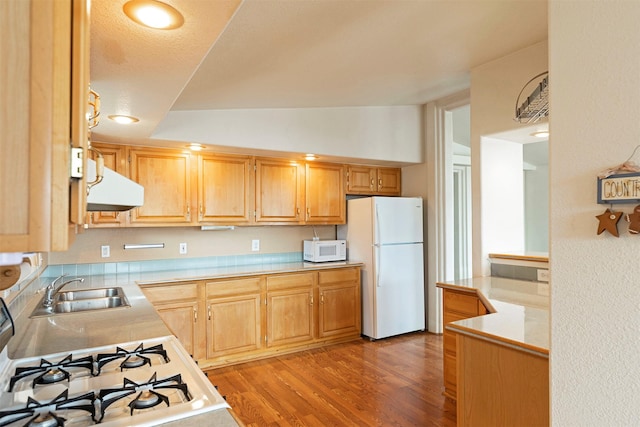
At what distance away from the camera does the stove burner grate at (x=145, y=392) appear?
3.38 feet

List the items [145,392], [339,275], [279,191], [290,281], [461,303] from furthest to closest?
1. [339,275]
2. [279,191]
3. [290,281]
4. [461,303]
5. [145,392]

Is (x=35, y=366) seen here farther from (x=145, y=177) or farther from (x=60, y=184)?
(x=145, y=177)

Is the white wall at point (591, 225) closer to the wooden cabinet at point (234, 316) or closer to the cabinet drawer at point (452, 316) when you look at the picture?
the cabinet drawer at point (452, 316)

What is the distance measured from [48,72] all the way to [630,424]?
150cm

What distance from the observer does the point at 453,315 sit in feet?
8.95

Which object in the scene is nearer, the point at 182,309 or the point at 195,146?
the point at 182,309

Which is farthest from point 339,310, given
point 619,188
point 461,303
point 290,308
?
point 619,188

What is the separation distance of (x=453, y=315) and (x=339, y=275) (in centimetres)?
154

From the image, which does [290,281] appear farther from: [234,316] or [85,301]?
[85,301]

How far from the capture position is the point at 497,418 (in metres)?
1.65

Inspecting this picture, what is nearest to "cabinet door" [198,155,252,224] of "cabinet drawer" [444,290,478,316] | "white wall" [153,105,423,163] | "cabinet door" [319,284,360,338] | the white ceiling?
"white wall" [153,105,423,163]

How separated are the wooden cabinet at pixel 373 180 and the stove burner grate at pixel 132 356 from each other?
323 cm

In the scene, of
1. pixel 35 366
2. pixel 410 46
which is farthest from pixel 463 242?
pixel 35 366

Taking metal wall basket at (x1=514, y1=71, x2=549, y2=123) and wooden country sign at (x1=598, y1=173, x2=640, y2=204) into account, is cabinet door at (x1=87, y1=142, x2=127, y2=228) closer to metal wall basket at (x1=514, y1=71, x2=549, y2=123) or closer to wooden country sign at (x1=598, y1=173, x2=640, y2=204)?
metal wall basket at (x1=514, y1=71, x2=549, y2=123)
